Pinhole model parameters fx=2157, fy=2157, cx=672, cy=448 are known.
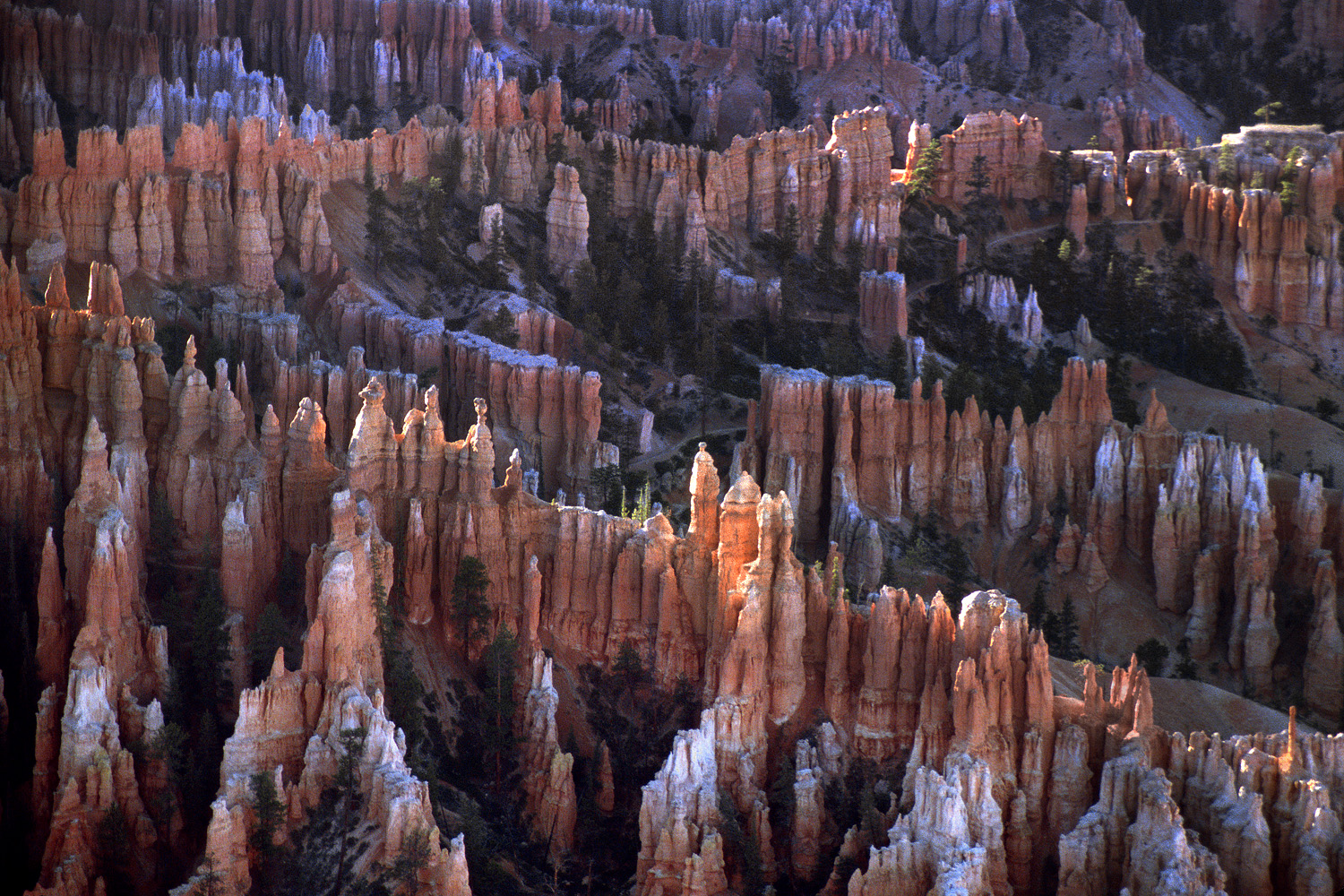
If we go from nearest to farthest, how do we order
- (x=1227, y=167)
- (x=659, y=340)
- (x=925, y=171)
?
(x=659, y=340) → (x=925, y=171) → (x=1227, y=167)

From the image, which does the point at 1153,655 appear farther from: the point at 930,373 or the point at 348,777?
the point at 348,777

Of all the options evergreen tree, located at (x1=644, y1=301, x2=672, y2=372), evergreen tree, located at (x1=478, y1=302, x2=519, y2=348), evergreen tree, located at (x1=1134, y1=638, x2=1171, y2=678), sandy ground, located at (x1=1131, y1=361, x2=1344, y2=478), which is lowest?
evergreen tree, located at (x1=1134, y1=638, x2=1171, y2=678)

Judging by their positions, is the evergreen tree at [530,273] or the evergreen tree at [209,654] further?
the evergreen tree at [530,273]

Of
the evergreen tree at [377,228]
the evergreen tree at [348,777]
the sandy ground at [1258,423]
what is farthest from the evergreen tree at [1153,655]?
the evergreen tree at [348,777]

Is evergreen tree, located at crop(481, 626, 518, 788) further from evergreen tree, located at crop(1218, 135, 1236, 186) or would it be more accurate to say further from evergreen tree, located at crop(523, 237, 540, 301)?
evergreen tree, located at crop(1218, 135, 1236, 186)

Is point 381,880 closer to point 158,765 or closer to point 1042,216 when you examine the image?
point 158,765

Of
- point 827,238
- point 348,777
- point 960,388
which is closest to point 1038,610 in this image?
point 960,388

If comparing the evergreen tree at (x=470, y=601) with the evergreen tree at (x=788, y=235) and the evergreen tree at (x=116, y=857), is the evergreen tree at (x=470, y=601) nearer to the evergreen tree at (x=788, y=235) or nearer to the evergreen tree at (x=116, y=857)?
the evergreen tree at (x=116, y=857)

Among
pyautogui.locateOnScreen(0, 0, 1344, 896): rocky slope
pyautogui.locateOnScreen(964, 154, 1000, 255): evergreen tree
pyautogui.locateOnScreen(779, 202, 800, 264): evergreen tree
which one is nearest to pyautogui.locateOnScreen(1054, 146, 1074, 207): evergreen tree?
pyautogui.locateOnScreen(0, 0, 1344, 896): rocky slope

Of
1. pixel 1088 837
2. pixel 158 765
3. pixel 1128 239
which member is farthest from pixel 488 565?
pixel 1128 239
